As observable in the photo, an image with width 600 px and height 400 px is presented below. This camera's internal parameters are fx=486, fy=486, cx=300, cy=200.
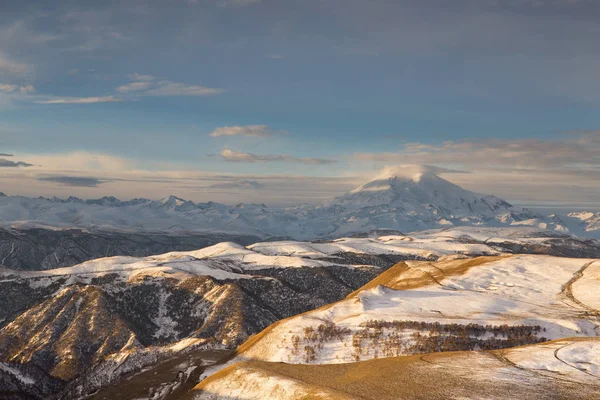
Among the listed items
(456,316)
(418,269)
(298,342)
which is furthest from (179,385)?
(418,269)

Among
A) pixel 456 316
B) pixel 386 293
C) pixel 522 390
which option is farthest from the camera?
pixel 386 293

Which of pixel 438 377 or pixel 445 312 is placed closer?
pixel 438 377

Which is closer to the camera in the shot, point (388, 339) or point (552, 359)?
point (552, 359)

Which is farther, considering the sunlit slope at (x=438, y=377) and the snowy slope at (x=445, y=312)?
the snowy slope at (x=445, y=312)

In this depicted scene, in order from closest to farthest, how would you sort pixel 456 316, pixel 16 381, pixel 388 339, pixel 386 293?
pixel 388 339 < pixel 456 316 < pixel 386 293 < pixel 16 381

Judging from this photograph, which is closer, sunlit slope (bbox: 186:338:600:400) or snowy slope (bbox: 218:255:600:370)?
sunlit slope (bbox: 186:338:600:400)

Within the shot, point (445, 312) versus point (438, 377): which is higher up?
point (438, 377)

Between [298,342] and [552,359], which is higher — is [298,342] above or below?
below

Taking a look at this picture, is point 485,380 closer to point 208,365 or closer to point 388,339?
point 388,339
